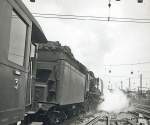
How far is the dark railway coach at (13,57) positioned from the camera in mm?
5320

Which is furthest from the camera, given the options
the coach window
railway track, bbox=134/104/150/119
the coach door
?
railway track, bbox=134/104/150/119

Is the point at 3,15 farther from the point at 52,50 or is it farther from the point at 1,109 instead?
the point at 52,50

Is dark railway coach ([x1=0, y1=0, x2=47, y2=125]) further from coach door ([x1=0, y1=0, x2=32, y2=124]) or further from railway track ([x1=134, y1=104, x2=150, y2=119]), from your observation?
railway track ([x1=134, y1=104, x2=150, y2=119])

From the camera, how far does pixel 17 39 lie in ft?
20.0

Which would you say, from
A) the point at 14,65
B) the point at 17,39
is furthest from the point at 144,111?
the point at 14,65

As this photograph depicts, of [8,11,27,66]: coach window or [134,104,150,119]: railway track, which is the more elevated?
[8,11,27,66]: coach window

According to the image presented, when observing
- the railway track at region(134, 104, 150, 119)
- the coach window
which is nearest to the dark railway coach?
the coach window

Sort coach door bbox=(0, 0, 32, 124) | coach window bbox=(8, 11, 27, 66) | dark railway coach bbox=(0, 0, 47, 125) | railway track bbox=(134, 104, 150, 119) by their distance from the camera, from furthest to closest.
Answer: railway track bbox=(134, 104, 150, 119)
coach window bbox=(8, 11, 27, 66)
coach door bbox=(0, 0, 32, 124)
dark railway coach bbox=(0, 0, 47, 125)

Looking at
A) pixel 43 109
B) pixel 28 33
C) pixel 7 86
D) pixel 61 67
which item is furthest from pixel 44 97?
pixel 7 86

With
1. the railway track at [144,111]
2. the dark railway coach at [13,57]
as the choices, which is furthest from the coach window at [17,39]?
the railway track at [144,111]

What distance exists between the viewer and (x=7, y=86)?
219 inches

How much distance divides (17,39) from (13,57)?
324 mm

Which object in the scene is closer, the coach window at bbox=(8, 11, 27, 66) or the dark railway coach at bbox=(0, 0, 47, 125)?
the dark railway coach at bbox=(0, 0, 47, 125)

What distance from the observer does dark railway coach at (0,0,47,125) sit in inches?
209
